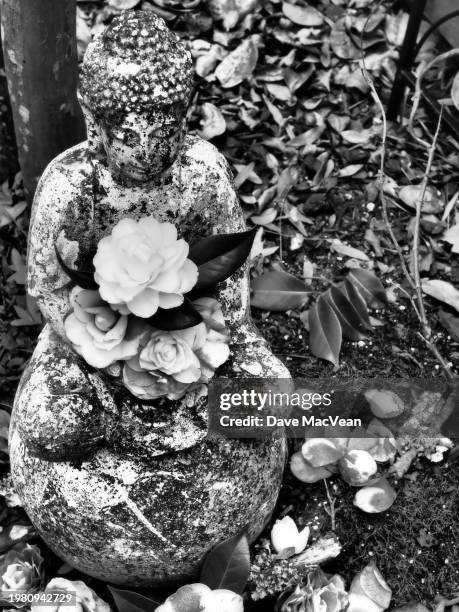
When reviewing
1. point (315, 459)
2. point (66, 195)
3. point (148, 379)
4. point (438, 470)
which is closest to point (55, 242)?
point (66, 195)

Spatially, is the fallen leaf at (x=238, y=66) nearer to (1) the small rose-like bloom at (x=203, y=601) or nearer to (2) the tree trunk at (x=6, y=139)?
(2) the tree trunk at (x=6, y=139)

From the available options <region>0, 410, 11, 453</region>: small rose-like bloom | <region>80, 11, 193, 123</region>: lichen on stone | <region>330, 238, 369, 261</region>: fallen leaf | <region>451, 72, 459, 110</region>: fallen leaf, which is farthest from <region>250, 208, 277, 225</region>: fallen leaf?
<region>80, 11, 193, 123</region>: lichen on stone

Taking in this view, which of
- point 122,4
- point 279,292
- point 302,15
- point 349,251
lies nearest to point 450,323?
point 349,251

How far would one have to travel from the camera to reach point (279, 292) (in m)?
2.36

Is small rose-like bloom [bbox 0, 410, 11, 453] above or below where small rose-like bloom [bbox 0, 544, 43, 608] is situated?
above

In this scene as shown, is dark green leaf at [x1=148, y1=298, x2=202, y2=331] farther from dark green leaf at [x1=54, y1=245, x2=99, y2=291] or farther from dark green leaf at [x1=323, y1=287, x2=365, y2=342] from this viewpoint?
dark green leaf at [x1=323, y1=287, x2=365, y2=342]

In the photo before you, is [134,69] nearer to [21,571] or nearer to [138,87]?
[138,87]

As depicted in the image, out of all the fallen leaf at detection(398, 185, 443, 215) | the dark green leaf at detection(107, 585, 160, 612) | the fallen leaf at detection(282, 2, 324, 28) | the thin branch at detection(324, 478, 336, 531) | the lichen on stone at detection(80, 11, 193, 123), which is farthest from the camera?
the fallen leaf at detection(282, 2, 324, 28)

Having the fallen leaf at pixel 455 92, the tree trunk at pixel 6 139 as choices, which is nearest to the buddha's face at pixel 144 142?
the fallen leaf at pixel 455 92

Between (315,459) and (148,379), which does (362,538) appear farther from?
(148,379)

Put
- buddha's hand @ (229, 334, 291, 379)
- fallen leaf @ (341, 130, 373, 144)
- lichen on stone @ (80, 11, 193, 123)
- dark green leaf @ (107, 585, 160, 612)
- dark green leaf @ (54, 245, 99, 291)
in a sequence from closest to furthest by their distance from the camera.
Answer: lichen on stone @ (80, 11, 193, 123) → dark green leaf @ (54, 245, 99, 291) → buddha's hand @ (229, 334, 291, 379) → dark green leaf @ (107, 585, 160, 612) → fallen leaf @ (341, 130, 373, 144)

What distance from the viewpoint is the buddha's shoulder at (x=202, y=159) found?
1.45 metres

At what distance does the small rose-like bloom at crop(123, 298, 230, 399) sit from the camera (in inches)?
54.3

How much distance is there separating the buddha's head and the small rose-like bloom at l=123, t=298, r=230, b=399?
0.31m
